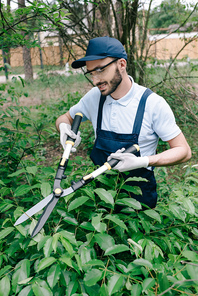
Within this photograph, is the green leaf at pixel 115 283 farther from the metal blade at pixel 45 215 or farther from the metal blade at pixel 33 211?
the metal blade at pixel 33 211

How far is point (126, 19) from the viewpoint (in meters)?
4.33

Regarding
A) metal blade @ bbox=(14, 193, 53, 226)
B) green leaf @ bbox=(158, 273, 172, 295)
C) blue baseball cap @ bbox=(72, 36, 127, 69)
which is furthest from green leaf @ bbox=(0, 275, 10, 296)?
blue baseball cap @ bbox=(72, 36, 127, 69)

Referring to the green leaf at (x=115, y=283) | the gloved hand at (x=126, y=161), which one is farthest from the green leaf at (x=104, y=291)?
the gloved hand at (x=126, y=161)

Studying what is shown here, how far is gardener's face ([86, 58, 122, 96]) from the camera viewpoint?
1664 mm

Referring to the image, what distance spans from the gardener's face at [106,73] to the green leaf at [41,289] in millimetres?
1217

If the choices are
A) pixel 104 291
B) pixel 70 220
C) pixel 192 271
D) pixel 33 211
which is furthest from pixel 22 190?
pixel 192 271

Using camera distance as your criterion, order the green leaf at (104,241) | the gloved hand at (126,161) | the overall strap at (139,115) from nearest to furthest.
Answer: the green leaf at (104,241), the gloved hand at (126,161), the overall strap at (139,115)

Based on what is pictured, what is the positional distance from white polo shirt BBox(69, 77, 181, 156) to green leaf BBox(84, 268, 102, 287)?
103 cm

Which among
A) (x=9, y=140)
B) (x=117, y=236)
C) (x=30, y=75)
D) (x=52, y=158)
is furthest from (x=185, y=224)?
(x=30, y=75)

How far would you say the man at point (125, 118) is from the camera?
1633 millimetres

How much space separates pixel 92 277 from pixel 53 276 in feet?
0.51

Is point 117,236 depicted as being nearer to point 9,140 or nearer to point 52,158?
point 9,140

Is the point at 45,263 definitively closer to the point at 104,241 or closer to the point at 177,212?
the point at 104,241

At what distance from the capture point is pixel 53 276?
0.98 meters
